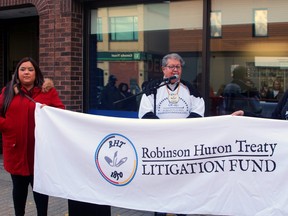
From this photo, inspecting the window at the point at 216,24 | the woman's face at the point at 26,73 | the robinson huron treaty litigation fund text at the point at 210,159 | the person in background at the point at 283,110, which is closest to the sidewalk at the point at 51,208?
the robinson huron treaty litigation fund text at the point at 210,159

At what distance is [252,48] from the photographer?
5.66 metres

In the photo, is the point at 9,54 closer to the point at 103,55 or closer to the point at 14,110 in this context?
the point at 103,55

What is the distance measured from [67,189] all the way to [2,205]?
1.82 m

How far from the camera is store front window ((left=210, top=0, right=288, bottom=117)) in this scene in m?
5.49

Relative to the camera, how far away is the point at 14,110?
4191mm

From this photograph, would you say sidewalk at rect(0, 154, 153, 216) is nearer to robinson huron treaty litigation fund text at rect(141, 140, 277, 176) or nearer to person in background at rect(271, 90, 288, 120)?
robinson huron treaty litigation fund text at rect(141, 140, 277, 176)

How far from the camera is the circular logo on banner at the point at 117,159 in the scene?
3795 mm

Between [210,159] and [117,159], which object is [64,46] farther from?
[210,159]

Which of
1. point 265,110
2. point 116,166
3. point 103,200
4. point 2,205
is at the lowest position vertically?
point 2,205

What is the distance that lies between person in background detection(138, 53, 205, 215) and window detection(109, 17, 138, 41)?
2.62m

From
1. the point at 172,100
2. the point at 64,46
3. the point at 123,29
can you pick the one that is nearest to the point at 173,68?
the point at 172,100

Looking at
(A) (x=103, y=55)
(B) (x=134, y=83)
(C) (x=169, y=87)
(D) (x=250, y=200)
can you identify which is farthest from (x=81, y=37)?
(D) (x=250, y=200)

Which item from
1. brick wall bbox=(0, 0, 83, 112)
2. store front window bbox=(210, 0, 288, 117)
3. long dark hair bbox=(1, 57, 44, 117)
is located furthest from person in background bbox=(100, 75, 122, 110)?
long dark hair bbox=(1, 57, 44, 117)

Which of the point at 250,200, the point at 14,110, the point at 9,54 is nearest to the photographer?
the point at 250,200
